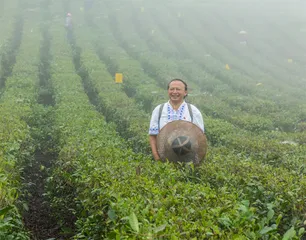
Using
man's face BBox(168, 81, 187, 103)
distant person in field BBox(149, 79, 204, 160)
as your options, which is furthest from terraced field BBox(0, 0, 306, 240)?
man's face BBox(168, 81, 187, 103)

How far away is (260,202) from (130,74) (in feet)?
51.1

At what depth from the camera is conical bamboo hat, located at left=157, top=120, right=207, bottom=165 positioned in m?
6.11

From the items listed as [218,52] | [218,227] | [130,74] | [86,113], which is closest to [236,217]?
[218,227]

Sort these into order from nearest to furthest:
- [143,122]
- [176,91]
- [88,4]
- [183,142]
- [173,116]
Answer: [183,142] < [176,91] < [173,116] < [143,122] < [88,4]

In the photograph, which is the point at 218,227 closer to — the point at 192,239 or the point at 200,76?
the point at 192,239

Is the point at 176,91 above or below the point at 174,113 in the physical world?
above

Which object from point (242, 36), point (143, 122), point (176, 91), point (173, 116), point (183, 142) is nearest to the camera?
point (183, 142)

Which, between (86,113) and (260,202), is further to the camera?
(86,113)

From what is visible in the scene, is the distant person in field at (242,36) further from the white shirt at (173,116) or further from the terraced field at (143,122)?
the white shirt at (173,116)

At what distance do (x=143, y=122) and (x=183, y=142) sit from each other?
5.39 metres

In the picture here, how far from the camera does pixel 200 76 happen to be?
23609mm

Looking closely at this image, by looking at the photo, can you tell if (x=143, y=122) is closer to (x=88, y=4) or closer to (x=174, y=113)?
(x=174, y=113)

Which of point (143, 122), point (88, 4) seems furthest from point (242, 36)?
point (143, 122)

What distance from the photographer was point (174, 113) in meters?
6.57
